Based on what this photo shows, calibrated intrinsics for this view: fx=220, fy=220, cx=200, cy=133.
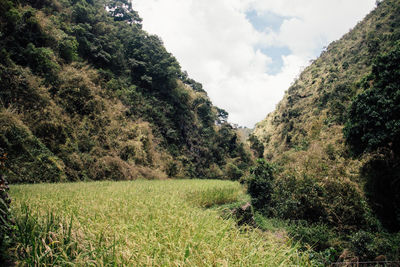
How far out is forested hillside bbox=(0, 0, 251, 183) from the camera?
11141mm

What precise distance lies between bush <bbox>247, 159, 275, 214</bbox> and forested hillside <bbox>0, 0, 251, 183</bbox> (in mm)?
7994

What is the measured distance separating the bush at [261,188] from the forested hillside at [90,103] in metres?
7.99

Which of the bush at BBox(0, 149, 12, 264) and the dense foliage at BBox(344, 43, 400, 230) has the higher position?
the dense foliage at BBox(344, 43, 400, 230)

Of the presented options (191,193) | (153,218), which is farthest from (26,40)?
(153,218)

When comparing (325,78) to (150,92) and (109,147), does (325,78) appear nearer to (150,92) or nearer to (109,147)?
(150,92)

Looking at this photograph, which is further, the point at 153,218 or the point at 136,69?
the point at 136,69

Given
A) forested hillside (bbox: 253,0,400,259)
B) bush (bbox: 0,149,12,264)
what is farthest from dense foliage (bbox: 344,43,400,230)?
bush (bbox: 0,149,12,264)

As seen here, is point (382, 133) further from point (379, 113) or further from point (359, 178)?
point (359, 178)

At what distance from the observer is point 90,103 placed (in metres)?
15.9

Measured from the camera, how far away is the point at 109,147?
1588cm

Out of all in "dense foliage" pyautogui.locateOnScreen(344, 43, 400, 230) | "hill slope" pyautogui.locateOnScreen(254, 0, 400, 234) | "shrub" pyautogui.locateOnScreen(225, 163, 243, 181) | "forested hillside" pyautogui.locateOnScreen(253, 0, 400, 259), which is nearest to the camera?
"forested hillside" pyautogui.locateOnScreen(253, 0, 400, 259)

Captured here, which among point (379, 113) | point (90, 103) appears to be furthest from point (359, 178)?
point (90, 103)

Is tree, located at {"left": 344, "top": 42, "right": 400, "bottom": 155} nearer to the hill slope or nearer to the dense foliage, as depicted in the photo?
the dense foliage

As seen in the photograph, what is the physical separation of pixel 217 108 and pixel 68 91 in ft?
84.3
